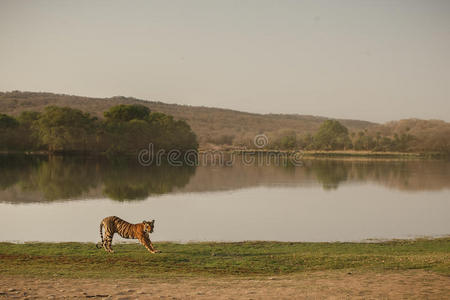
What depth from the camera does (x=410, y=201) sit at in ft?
103

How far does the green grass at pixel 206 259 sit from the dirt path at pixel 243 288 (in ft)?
2.94

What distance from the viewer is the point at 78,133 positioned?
295 ft

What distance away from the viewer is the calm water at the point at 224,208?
19.2 meters

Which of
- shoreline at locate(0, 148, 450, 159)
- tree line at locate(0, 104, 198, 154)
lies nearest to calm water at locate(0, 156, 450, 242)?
tree line at locate(0, 104, 198, 154)

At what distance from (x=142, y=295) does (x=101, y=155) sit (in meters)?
86.4

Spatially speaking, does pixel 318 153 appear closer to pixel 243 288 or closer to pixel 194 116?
pixel 194 116

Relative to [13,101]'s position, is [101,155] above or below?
below

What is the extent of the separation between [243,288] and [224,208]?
18.0 meters

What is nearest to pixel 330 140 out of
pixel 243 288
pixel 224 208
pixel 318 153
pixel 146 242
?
pixel 318 153

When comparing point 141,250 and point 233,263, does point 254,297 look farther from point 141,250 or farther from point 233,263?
point 141,250

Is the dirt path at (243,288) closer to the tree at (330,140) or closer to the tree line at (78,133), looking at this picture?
the tree line at (78,133)

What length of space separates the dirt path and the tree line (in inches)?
3312

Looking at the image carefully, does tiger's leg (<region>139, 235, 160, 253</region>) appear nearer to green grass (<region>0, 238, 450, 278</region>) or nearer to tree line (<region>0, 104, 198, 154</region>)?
green grass (<region>0, 238, 450, 278</region>)

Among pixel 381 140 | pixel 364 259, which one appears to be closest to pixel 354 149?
pixel 381 140
